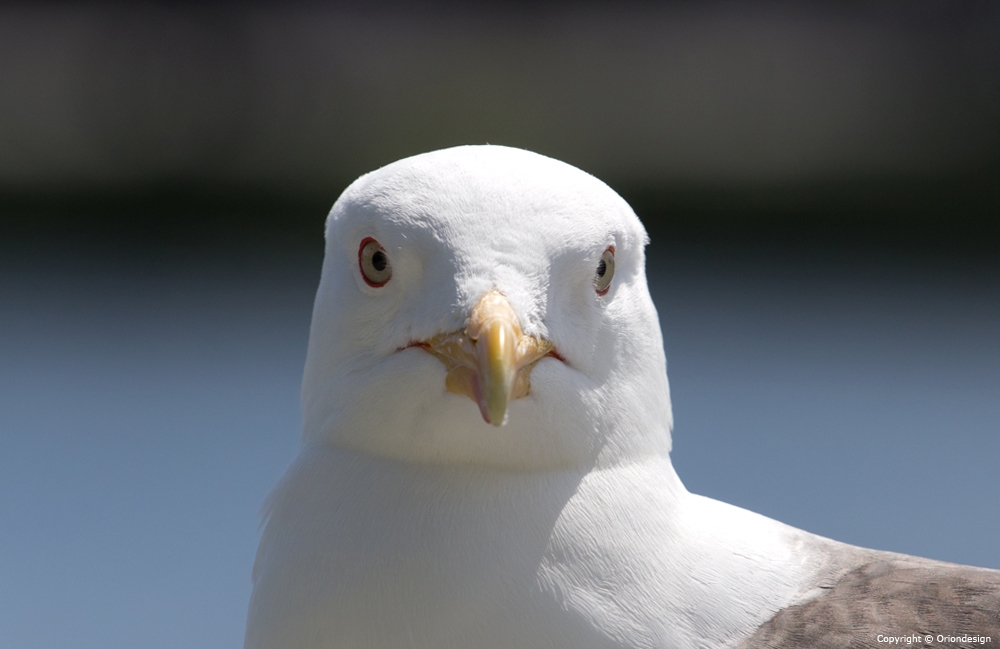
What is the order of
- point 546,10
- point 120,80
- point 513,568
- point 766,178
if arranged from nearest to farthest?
point 513,568 → point 546,10 → point 120,80 → point 766,178

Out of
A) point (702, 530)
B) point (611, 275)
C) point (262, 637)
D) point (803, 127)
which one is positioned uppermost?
point (803, 127)

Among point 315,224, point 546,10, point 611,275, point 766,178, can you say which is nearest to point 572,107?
point 546,10

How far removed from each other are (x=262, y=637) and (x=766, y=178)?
4.53m

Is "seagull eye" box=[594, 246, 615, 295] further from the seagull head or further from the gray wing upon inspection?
the gray wing

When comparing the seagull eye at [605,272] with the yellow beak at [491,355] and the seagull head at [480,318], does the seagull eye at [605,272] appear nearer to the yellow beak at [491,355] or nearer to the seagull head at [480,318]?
the seagull head at [480,318]

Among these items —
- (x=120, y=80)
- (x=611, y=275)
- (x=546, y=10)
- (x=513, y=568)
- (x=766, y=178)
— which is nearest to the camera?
(x=513, y=568)

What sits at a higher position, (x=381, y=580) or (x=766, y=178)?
(x=766, y=178)

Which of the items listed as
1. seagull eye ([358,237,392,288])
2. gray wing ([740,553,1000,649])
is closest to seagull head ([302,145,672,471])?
seagull eye ([358,237,392,288])

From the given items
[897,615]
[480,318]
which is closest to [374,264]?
[480,318]

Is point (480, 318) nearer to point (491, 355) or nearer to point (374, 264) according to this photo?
point (491, 355)

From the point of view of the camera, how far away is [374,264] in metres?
1.17

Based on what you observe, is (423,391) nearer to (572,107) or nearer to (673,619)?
(673,619)

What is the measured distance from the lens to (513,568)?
42.5 inches

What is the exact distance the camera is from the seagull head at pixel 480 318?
3.56 feet
